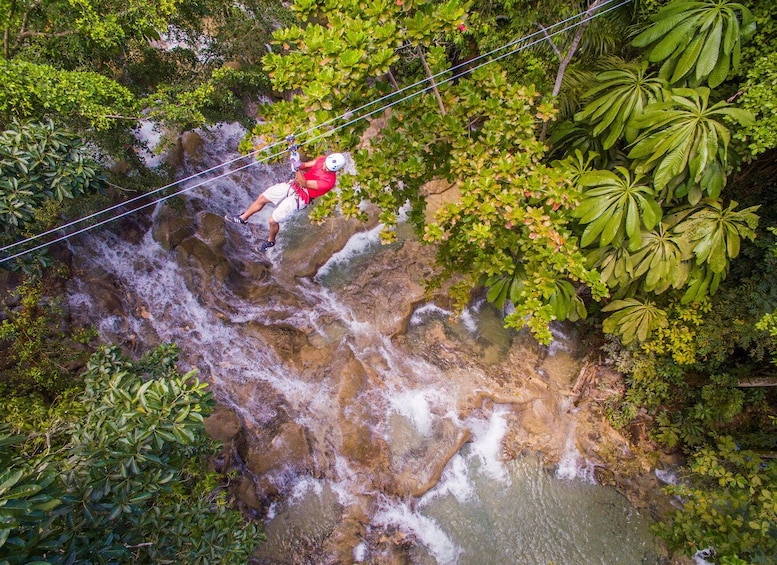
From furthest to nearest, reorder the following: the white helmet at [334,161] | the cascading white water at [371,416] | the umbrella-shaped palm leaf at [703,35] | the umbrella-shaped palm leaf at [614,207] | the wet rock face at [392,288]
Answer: the wet rock face at [392,288], the cascading white water at [371,416], the umbrella-shaped palm leaf at [614,207], the white helmet at [334,161], the umbrella-shaped palm leaf at [703,35]

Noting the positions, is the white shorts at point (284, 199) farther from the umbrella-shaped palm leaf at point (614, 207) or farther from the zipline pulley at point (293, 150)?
the umbrella-shaped palm leaf at point (614, 207)

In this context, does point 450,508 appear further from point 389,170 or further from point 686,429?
point 389,170

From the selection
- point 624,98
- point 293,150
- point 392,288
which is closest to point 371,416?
point 392,288

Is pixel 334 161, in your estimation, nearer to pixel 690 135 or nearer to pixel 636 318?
pixel 690 135

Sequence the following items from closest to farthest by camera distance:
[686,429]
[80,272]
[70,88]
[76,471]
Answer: [76,471] → [70,88] → [686,429] → [80,272]

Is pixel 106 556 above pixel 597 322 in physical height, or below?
above

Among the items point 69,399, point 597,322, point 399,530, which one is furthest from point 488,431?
point 69,399

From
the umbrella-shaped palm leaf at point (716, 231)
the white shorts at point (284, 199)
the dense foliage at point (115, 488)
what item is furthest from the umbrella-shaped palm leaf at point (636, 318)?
the dense foliage at point (115, 488)

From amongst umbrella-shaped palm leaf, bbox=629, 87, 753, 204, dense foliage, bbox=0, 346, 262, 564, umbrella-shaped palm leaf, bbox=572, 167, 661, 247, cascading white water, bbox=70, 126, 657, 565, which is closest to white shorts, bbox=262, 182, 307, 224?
dense foliage, bbox=0, 346, 262, 564
